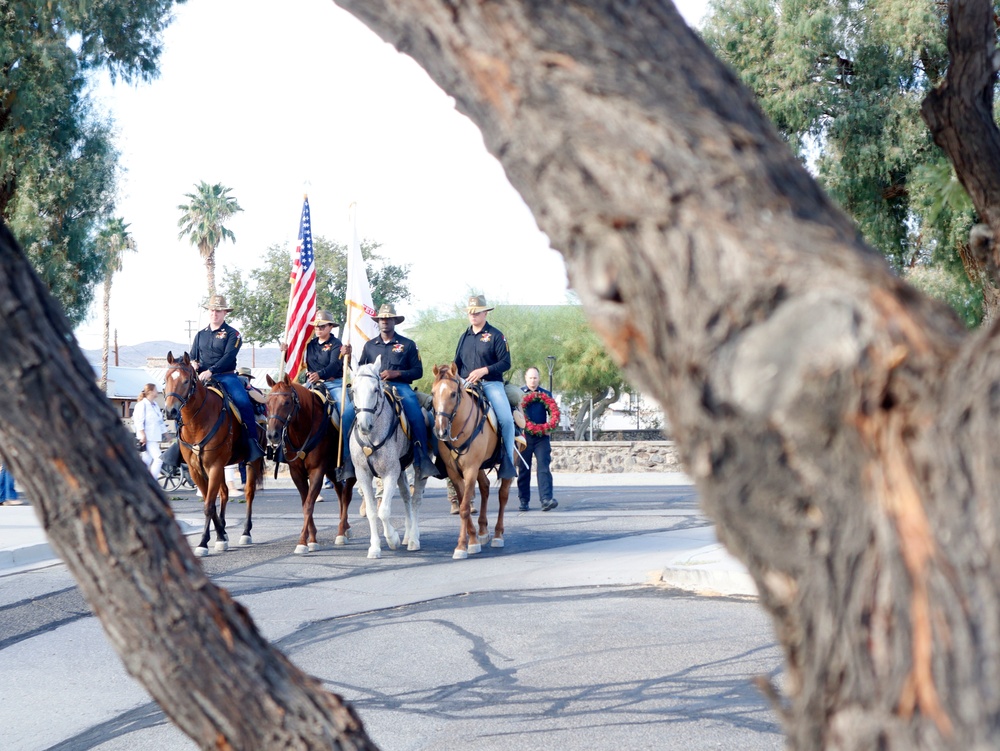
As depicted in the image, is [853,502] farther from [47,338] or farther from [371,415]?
[371,415]

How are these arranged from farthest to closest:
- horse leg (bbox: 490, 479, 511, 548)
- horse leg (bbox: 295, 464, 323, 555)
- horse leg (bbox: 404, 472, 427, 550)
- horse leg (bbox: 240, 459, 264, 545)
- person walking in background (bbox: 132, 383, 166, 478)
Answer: person walking in background (bbox: 132, 383, 166, 478) < horse leg (bbox: 240, 459, 264, 545) < horse leg (bbox: 490, 479, 511, 548) < horse leg (bbox: 404, 472, 427, 550) < horse leg (bbox: 295, 464, 323, 555)


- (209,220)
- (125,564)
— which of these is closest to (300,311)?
(125,564)

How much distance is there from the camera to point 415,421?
14266 mm

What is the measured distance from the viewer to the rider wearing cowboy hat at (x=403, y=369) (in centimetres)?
1427

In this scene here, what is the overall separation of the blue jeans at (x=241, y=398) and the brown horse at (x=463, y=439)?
8.44ft

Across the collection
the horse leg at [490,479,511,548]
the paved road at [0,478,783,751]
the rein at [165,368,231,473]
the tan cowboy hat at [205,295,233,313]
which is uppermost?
the tan cowboy hat at [205,295,233,313]

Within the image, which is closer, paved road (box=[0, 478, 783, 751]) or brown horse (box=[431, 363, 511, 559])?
paved road (box=[0, 478, 783, 751])

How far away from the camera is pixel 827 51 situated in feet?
83.1

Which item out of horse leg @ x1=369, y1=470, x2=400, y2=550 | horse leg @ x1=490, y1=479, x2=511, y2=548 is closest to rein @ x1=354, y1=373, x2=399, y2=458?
horse leg @ x1=369, y1=470, x2=400, y2=550

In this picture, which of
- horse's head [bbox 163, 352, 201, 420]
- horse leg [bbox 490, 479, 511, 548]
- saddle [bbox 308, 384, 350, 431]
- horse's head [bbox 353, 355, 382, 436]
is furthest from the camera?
saddle [bbox 308, 384, 350, 431]

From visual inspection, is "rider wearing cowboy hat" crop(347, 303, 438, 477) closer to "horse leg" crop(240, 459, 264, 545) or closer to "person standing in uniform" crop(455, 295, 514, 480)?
"person standing in uniform" crop(455, 295, 514, 480)

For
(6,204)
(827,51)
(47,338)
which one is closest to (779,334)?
(47,338)

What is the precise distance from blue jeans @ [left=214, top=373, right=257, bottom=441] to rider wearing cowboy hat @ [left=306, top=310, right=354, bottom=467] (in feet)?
3.25

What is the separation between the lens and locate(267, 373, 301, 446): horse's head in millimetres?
13797
